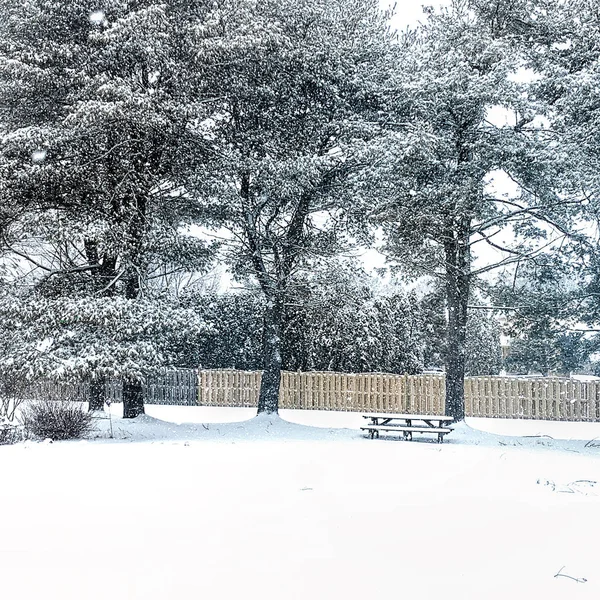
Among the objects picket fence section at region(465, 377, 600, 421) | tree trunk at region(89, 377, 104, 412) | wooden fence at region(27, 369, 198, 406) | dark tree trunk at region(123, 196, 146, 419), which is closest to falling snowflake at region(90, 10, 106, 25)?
dark tree trunk at region(123, 196, 146, 419)

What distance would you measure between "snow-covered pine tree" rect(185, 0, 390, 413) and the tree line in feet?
0.15

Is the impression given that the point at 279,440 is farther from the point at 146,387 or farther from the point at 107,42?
the point at 146,387

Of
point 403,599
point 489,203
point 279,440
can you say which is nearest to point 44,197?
point 279,440

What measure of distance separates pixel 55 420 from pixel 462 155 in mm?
9025

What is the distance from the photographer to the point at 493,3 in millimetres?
12391

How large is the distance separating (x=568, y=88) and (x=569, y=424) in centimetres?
843

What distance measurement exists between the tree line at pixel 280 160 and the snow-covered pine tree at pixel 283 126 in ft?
0.15

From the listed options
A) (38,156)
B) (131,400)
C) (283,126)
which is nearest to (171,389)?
(131,400)

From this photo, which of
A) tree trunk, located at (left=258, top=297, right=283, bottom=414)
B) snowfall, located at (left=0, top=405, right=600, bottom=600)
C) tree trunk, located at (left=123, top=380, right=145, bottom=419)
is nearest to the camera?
snowfall, located at (left=0, top=405, right=600, bottom=600)

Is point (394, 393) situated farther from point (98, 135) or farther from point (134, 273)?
point (98, 135)

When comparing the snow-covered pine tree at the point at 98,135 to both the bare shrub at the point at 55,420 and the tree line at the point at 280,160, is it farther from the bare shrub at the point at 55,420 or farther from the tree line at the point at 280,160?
the bare shrub at the point at 55,420

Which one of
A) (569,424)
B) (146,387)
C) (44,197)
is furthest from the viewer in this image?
(146,387)

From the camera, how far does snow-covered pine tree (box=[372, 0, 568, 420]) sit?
11.7 m

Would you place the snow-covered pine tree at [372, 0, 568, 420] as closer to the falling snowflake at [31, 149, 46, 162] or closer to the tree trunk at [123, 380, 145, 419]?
the falling snowflake at [31, 149, 46, 162]
